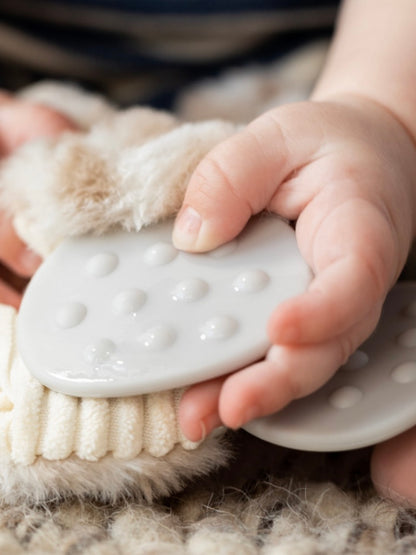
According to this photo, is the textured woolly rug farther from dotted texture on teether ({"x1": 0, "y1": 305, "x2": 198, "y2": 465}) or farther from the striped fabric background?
the striped fabric background

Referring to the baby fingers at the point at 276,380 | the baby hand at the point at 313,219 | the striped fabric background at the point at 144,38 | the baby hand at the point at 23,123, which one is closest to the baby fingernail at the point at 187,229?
the baby hand at the point at 313,219

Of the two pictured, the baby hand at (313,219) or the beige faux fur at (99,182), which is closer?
the baby hand at (313,219)

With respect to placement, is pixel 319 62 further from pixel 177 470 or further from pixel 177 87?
pixel 177 470

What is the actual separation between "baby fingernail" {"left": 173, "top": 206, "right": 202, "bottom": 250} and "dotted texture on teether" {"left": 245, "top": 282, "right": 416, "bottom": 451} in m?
0.12

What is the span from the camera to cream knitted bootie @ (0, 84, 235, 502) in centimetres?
44

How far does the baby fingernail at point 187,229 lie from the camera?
1.60ft

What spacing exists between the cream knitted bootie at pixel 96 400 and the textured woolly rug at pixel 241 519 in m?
0.02

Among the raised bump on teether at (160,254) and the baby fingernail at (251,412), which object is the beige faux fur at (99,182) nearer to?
the raised bump on teether at (160,254)

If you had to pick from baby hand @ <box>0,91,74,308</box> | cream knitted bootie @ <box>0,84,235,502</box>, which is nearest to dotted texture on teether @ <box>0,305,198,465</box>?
cream knitted bootie @ <box>0,84,235,502</box>

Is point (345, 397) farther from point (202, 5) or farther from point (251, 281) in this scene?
point (202, 5)

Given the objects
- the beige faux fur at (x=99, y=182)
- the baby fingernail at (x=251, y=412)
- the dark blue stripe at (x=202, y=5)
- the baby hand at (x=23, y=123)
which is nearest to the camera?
the baby fingernail at (x=251, y=412)

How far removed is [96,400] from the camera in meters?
0.45

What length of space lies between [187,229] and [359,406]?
0.51ft

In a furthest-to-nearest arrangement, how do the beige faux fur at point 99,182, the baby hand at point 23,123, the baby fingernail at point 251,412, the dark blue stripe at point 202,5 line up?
1. the dark blue stripe at point 202,5
2. the baby hand at point 23,123
3. the beige faux fur at point 99,182
4. the baby fingernail at point 251,412
